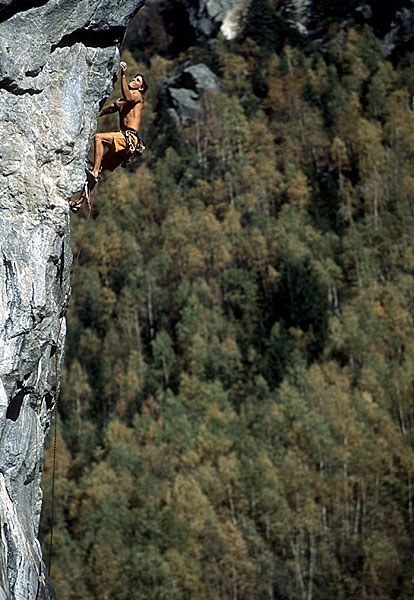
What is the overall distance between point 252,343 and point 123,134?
184 ft

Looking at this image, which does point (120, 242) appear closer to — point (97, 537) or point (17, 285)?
point (97, 537)

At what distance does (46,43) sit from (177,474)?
4563cm

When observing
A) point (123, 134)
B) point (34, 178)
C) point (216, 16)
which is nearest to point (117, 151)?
point (123, 134)

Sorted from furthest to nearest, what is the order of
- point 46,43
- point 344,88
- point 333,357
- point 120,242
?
point 344,88 → point 120,242 → point 333,357 → point 46,43

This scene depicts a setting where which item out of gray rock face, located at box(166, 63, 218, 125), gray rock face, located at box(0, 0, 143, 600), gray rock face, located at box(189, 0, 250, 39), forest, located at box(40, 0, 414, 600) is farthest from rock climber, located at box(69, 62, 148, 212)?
gray rock face, located at box(189, 0, 250, 39)

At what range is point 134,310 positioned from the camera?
73.3m

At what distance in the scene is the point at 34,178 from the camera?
36.8ft

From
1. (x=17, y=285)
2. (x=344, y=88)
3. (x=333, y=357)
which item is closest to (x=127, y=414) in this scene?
(x=333, y=357)

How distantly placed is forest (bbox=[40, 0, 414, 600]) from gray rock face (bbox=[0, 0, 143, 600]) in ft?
128

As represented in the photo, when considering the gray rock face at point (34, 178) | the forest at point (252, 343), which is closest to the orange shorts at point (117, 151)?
the gray rock face at point (34, 178)

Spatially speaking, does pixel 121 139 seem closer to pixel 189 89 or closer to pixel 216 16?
pixel 189 89

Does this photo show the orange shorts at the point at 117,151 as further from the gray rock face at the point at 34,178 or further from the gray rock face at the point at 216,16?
the gray rock face at the point at 216,16

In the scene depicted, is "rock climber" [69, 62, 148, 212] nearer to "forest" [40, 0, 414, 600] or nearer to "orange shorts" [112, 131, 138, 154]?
"orange shorts" [112, 131, 138, 154]

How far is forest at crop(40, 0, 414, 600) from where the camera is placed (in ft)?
168
